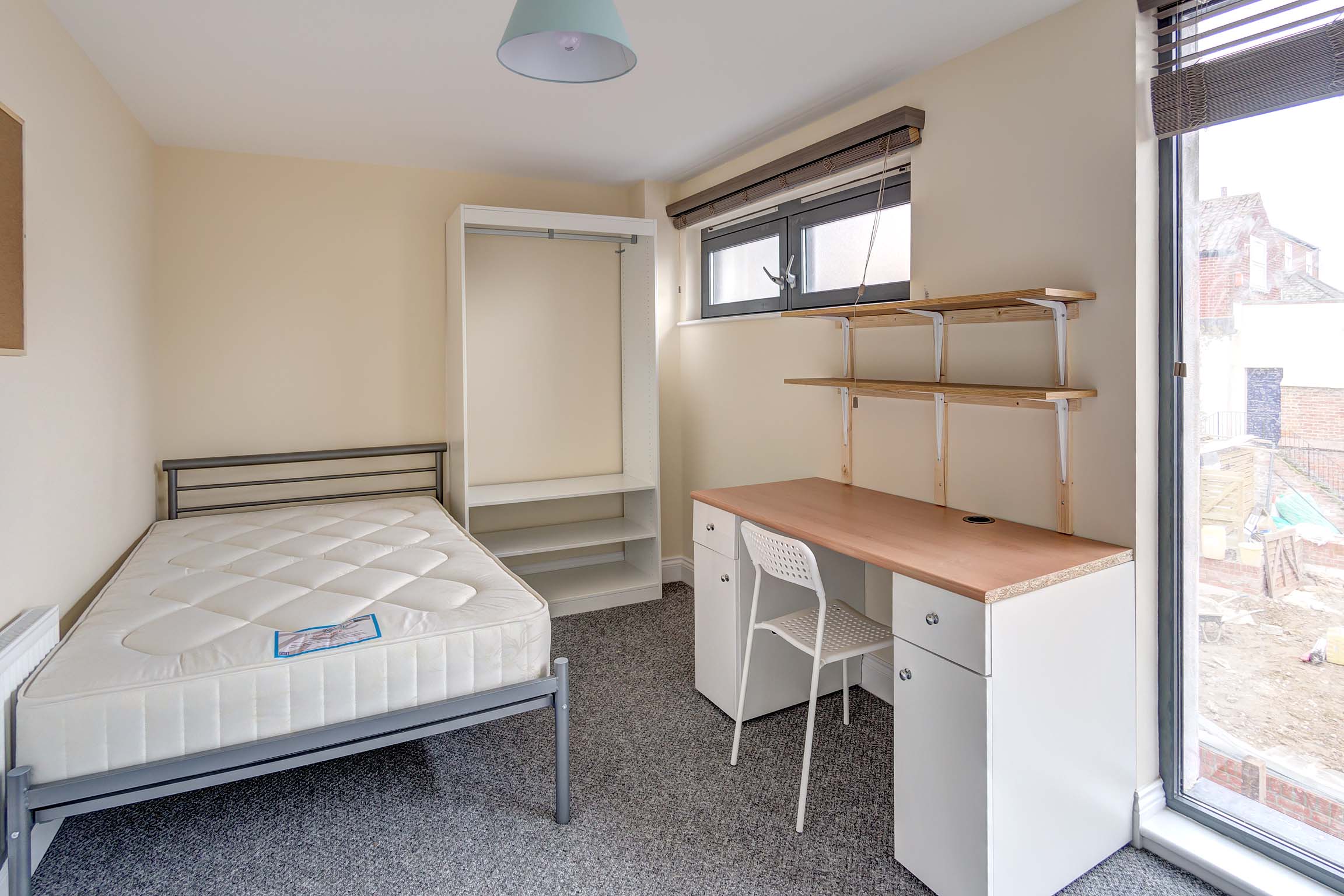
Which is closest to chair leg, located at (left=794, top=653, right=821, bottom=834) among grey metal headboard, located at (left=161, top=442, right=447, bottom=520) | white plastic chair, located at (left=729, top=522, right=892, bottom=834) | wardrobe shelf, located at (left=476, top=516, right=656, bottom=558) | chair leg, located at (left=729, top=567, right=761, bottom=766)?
white plastic chair, located at (left=729, top=522, right=892, bottom=834)

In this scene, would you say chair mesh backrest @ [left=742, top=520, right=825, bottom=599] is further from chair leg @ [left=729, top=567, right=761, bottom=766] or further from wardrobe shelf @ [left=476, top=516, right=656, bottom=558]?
wardrobe shelf @ [left=476, top=516, right=656, bottom=558]

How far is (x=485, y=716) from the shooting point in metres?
2.07

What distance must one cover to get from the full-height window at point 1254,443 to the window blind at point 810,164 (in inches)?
34.1

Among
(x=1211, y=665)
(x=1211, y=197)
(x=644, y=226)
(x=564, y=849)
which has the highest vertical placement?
(x=644, y=226)

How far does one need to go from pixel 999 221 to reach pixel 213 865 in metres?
3.00

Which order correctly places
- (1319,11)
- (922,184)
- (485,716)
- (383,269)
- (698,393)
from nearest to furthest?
(1319,11) → (485,716) → (922,184) → (383,269) → (698,393)

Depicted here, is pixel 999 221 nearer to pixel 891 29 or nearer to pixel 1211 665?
pixel 891 29

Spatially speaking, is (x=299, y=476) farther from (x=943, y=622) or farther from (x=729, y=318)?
(x=943, y=622)

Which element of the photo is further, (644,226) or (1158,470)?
(644,226)

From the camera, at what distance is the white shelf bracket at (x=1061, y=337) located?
213 centimetres

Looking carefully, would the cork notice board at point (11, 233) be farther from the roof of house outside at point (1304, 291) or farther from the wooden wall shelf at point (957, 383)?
the roof of house outside at point (1304, 291)

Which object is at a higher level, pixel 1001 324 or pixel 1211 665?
pixel 1001 324

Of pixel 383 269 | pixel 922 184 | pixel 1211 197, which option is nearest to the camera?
pixel 1211 197

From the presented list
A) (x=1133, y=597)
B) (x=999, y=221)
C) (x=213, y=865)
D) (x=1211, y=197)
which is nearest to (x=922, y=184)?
(x=999, y=221)
